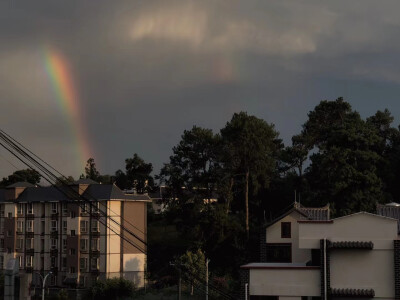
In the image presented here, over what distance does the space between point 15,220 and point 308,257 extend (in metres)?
63.8

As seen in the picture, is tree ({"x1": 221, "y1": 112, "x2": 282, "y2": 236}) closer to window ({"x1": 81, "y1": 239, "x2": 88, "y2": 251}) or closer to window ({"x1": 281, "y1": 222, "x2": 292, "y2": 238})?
window ({"x1": 81, "y1": 239, "x2": 88, "y2": 251})

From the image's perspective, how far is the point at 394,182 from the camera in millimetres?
91688

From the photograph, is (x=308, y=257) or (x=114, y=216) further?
(x=114, y=216)

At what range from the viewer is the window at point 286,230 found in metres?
57.9

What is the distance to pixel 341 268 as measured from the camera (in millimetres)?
39094

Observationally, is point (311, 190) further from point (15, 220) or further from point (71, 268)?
point (15, 220)

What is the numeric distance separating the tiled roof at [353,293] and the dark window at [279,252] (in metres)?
15.7

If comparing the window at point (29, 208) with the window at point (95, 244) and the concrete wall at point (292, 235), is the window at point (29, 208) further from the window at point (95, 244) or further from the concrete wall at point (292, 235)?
the concrete wall at point (292, 235)

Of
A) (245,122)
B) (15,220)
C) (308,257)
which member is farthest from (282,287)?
(15,220)

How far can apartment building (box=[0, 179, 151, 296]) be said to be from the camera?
3656 inches

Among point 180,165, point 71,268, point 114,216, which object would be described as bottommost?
point 71,268

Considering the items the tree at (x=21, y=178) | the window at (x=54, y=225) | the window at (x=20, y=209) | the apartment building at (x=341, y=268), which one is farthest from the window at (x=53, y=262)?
the apartment building at (x=341, y=268)

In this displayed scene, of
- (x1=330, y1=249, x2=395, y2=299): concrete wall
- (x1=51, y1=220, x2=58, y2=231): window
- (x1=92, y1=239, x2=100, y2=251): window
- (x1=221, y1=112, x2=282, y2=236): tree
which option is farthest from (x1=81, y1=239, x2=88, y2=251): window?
(x1=330, y1=249, x2=395, y2=299): concrete wall

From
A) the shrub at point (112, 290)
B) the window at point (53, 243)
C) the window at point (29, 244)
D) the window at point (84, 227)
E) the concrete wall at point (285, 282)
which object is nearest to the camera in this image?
the concrete wall at point (285, 282)
